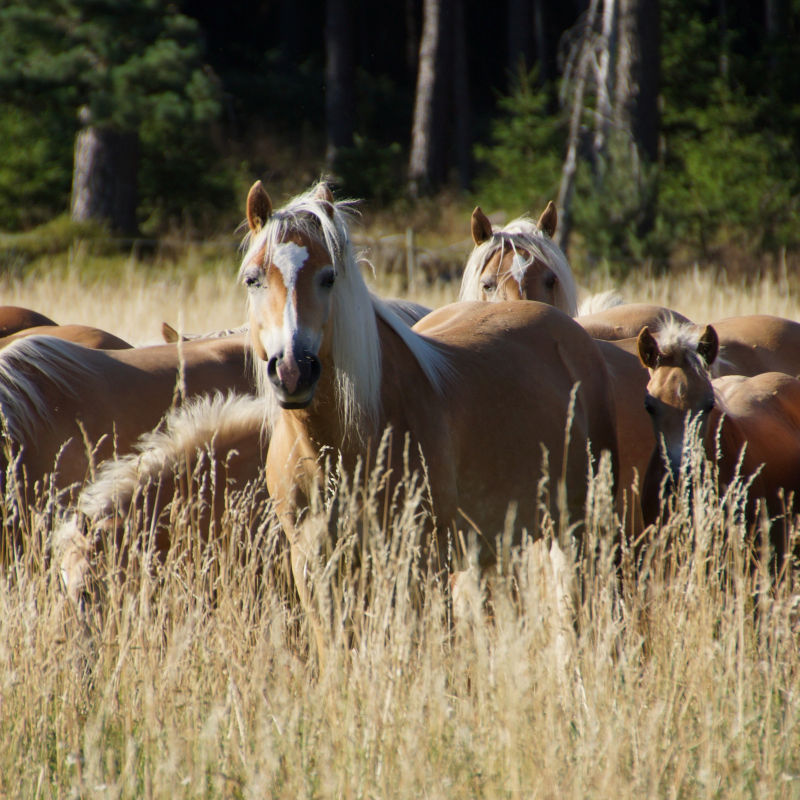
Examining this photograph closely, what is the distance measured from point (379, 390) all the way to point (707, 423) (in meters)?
1.36

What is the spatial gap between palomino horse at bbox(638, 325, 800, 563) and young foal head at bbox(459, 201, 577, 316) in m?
1.44

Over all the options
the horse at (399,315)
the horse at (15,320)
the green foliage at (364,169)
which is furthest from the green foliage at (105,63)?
the horse at (399,315)

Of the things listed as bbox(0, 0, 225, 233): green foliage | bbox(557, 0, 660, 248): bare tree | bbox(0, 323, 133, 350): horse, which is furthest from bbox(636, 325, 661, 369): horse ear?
bbox(0, 0, 225, 233): green foliage

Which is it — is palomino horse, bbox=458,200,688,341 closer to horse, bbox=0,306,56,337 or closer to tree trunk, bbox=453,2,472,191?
horse, bbox=0,306,56,337

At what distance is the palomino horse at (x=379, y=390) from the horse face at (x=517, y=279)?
1.50 metres

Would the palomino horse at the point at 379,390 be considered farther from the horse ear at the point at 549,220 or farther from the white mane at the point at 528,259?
the horse ear at the point at 549,220

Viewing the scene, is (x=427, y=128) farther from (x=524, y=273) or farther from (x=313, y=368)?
(x=313, y=368)

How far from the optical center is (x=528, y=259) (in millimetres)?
5828

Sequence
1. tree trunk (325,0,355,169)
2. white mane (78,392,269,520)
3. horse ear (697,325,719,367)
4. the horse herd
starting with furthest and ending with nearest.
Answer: tree trunk (325,0,355,169)
horse ear (697,325,719,367)
white mane (78,392,269,520)
the horse herd

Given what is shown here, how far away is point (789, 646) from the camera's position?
3.06 metres

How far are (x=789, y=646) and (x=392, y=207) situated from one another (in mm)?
17578

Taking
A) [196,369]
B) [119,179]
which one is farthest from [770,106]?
[196,369]

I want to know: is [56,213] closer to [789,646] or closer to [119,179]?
[119,179]

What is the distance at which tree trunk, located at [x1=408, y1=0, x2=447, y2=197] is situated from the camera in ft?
66.1
